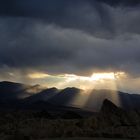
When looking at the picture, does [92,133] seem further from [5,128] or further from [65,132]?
[5,128]

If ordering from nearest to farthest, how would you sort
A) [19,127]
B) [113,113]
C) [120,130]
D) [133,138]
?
[133,138], [120,130], [19,127], [113,113]

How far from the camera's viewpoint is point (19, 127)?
88750 millimetres

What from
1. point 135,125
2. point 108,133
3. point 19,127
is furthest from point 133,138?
point 19,127

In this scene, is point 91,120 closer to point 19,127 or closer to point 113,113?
point 113,113

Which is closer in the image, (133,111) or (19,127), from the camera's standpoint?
(19,127)

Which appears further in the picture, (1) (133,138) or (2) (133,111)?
(2) (133,111)

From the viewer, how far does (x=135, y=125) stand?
90.2 meters

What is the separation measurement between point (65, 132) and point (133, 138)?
12.9 metres

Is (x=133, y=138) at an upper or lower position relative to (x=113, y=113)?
lower

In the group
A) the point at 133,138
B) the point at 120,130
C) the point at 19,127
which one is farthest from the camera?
the point at 19,127

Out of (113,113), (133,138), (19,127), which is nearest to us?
(133,138)

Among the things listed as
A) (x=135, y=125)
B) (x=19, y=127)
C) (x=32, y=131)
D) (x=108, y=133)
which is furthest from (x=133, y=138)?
(x=19, y=127)

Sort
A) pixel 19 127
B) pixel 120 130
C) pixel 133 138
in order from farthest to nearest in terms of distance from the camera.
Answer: pixel 19 127, pixel 120 130, pixel 133 138

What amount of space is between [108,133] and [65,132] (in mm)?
8116
